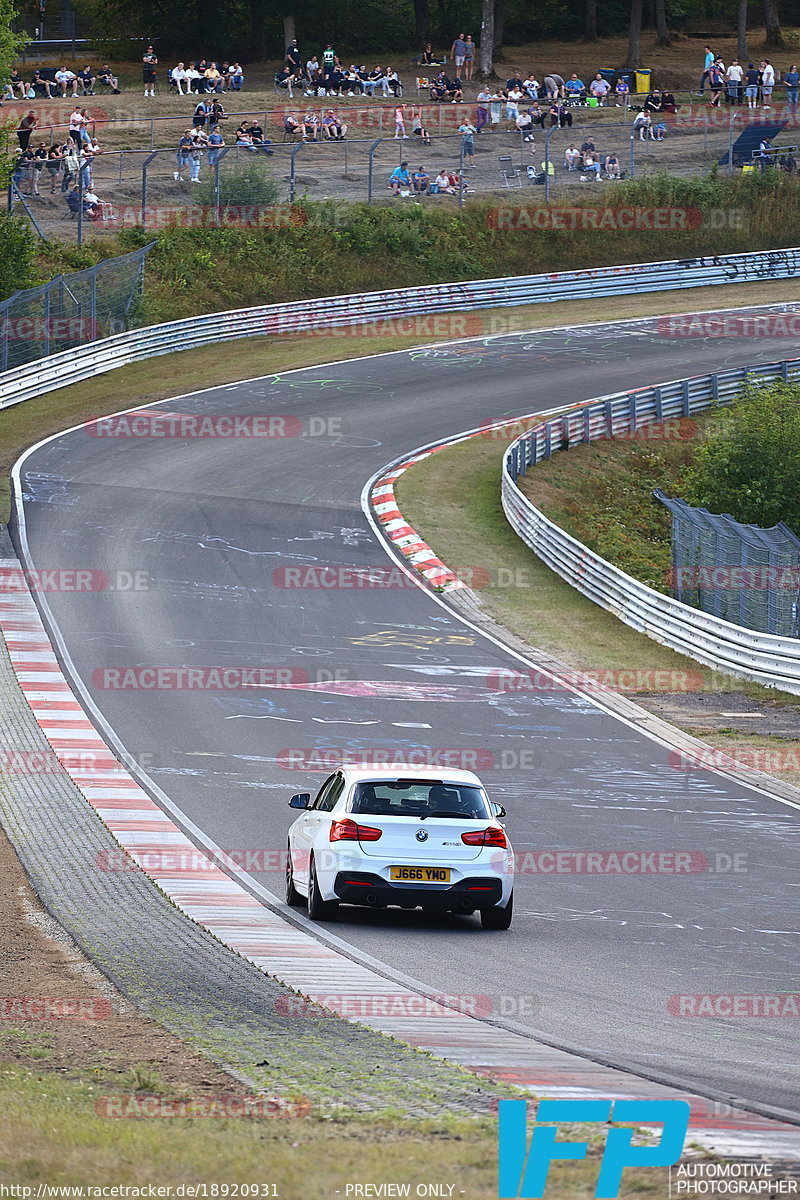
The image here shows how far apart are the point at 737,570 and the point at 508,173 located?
129 ft

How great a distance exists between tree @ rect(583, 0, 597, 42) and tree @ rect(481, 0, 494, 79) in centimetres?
1374

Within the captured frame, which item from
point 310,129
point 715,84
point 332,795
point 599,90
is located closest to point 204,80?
point 310,129

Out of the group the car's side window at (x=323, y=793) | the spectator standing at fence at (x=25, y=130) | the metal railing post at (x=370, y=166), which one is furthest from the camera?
the metal railing post at (x=370, y=166)

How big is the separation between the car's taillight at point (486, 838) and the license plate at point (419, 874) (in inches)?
11.5

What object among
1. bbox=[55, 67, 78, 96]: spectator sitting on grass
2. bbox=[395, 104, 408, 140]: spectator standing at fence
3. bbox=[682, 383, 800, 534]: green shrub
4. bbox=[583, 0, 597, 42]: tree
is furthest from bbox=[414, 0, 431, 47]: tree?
bbox=[682, 383, 800, 534]: green shrub

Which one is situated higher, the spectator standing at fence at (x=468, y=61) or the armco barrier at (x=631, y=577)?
the spectator standing at fence at (x=468, y=61)

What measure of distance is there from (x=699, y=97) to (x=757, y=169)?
690 cm

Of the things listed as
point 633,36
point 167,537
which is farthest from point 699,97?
point 167,537

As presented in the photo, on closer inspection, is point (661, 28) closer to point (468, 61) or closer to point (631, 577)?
point (468, 61)

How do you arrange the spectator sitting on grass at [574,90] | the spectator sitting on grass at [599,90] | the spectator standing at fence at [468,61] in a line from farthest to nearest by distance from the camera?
the spectator standing at fence at [468,61] → the spectator sitting on grass at [599,90] → the spectator sitting on grass at [574,90]

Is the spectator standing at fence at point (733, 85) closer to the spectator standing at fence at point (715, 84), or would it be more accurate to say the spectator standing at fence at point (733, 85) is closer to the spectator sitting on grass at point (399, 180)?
the spectator standing at fence at point (715, 84)

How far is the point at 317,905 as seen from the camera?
40.7 feet

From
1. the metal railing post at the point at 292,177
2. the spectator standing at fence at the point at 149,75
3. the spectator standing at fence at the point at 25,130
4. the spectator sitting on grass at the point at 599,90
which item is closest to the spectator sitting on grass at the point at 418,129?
the metal railing post at the point at 292,177

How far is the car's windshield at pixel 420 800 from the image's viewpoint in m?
12.6
